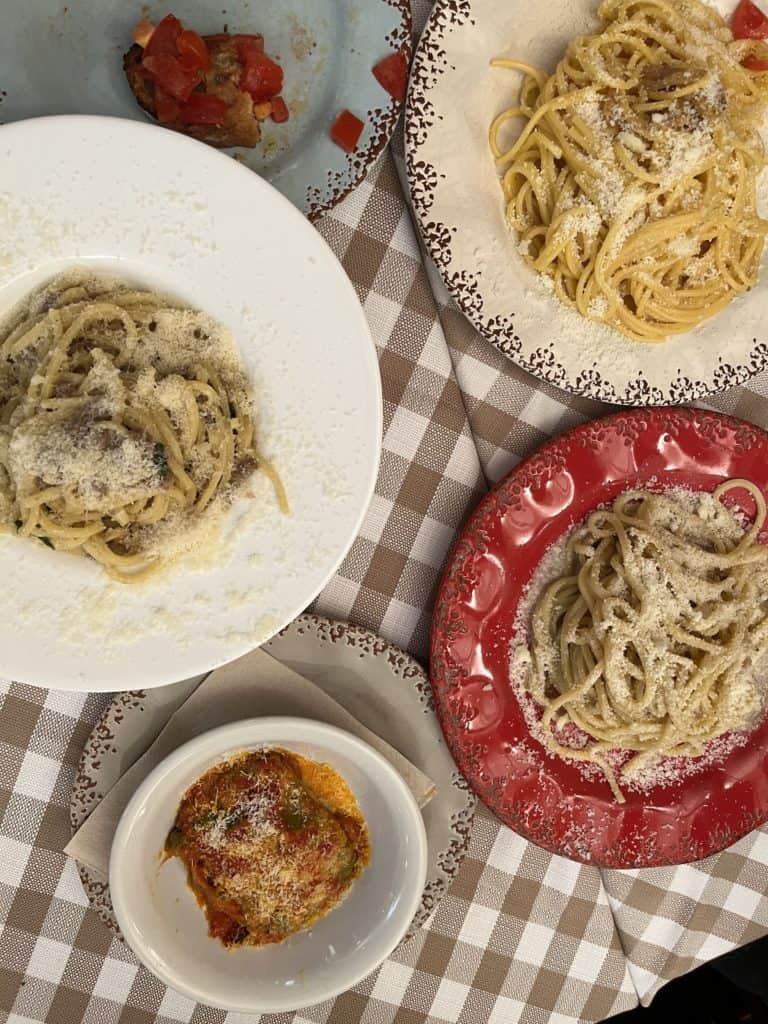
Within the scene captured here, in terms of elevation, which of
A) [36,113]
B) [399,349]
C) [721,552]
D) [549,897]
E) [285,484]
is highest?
[36,113]

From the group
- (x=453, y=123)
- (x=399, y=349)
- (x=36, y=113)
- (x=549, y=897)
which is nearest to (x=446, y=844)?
(x=549, y=897)

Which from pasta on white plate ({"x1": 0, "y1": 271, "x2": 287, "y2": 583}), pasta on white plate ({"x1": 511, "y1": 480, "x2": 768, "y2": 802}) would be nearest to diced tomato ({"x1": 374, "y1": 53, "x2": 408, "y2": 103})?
pasta on white plate ({"x1": 0, "y1": 271, "x2": 287, "y2": 583})

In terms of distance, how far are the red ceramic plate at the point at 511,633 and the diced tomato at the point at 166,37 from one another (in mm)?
1131

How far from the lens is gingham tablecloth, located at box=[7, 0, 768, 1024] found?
200 centimetres

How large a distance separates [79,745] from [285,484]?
929mm

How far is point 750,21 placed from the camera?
191 centimetres

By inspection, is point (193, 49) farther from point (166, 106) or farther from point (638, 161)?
point (638, 161)

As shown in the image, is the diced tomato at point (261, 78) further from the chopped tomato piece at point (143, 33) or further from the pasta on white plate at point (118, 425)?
the pasta on white plate at point (118, 425)

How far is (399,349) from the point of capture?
2018 millimetres

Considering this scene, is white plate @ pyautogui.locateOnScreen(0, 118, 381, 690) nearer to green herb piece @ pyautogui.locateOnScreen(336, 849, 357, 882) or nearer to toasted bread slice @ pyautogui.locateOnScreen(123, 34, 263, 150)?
toasted bread slice @ pyautogui.locateOnScreen(123, 34, 263, 150)

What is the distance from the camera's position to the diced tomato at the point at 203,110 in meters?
1.73

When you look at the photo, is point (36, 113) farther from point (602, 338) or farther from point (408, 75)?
point (602, 338)

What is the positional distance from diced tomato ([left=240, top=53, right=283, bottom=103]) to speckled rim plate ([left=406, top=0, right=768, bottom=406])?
290 millimetres

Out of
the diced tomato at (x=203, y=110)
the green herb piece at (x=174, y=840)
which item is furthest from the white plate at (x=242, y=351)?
the green herb piece at (x=174, y=840)
